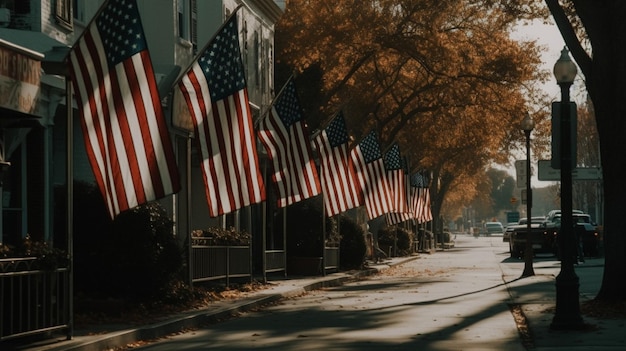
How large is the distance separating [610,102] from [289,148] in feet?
28.4

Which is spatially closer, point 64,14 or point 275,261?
point 64,14

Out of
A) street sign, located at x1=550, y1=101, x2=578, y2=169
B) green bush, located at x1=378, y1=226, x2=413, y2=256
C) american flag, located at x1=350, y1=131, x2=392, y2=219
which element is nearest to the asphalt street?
street sign, located at x1=550, y1=101, x2=578, y2=169

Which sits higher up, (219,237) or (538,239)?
(219,237)

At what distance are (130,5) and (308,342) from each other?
15.9 feet

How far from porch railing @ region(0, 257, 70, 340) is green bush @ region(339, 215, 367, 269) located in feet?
84.1

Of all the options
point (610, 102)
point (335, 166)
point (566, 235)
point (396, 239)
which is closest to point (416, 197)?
point (396, 239)

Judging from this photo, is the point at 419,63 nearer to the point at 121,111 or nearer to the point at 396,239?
the point at 396,239

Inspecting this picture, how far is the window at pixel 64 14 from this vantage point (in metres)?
22.1

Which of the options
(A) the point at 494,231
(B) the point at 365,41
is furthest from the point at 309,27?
(A) the point at 494,231

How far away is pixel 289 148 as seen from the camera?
27.2 meters

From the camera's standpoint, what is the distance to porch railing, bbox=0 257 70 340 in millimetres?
13664

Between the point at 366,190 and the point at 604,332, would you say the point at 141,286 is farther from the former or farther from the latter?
the point at 366,190

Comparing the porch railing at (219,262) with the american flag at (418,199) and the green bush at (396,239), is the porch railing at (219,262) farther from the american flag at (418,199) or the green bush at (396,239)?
the green bush at (396,239)

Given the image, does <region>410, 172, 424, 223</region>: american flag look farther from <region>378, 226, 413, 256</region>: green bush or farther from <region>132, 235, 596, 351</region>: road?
<region>132, 235, 596, 351</region>: road
